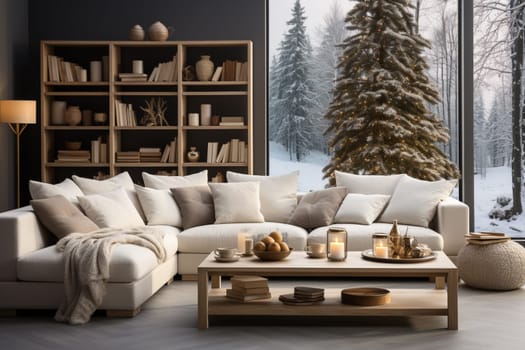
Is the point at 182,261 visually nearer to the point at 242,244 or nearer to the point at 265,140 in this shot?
the point at 242,244

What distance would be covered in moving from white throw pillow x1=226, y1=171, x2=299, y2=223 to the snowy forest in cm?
148

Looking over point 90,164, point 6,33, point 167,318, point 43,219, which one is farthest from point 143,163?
point 167,318

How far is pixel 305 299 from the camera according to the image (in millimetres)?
5125

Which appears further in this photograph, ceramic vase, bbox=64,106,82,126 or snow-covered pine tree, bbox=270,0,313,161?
snow-covered pine tree, bbox=270,0,313,161

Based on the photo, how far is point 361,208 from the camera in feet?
22.5

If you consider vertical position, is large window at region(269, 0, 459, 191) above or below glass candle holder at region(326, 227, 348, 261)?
above

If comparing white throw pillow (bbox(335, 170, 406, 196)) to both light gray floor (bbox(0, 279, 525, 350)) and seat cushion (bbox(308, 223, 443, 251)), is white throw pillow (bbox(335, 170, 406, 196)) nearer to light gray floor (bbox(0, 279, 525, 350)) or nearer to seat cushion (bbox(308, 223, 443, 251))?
seat cushion (bbox(308, 223, 443, 251))

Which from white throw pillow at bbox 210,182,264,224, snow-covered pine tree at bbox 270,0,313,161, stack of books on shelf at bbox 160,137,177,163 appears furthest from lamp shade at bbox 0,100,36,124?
snow-covered pine tree at bbox 270,0,313,161

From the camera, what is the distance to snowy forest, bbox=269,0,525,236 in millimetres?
8727

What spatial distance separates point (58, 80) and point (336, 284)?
3.93 meters

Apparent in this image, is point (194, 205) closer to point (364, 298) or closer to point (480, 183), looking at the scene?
point (364, 298)

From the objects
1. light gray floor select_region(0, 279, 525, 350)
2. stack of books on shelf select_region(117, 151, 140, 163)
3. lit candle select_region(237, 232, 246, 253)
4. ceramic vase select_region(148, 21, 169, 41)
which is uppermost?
ceramic vase select_region(148, 21, 169, 41)

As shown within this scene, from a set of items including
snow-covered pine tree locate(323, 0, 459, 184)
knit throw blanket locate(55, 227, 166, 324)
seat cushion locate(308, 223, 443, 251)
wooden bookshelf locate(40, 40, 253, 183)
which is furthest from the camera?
wooden bookshelf locate(40, 40, 253, 183)

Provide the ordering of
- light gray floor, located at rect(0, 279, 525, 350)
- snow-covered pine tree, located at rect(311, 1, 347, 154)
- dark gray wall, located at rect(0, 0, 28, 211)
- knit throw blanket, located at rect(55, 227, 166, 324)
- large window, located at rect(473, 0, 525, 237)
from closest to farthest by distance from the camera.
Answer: light gray floor, located at rect(0, 279, 525, 350) < knit throw blanket, located at rect(55, 227, 166, 324) < dark gray wall, located at rect(0, 0, 28, 211) < large window, located at rect(473, 0, 525, 237) < snow-covered pine tree, located at rect(311, 1, 347, 154)
